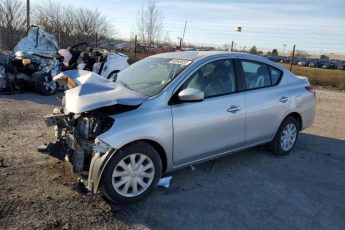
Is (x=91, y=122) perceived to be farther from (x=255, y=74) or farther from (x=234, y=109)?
(x=255, y=74)

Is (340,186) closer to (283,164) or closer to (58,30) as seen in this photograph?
(283,164)

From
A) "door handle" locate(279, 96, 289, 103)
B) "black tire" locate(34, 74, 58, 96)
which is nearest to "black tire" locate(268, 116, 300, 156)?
"door handle" locate(279, 96, 289, 103)

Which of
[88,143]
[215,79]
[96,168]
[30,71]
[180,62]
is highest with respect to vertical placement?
[180,62]

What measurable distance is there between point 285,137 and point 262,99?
3.33ft

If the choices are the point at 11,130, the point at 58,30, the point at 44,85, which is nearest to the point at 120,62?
the point at 44,85

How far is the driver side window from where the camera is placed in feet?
16.2

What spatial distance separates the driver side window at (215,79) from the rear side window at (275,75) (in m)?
0.98

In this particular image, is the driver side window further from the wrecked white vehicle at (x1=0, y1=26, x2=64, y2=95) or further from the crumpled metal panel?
the crumpled metal panel

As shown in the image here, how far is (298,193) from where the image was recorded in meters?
4.89

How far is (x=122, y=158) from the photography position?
13.6 ft

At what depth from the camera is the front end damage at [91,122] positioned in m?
4.09

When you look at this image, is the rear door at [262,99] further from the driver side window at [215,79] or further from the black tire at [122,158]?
the black tire at [122,158]

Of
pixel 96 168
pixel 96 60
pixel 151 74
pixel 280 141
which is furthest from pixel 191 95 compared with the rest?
pixel 96 60

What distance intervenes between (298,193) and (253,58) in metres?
2.10
